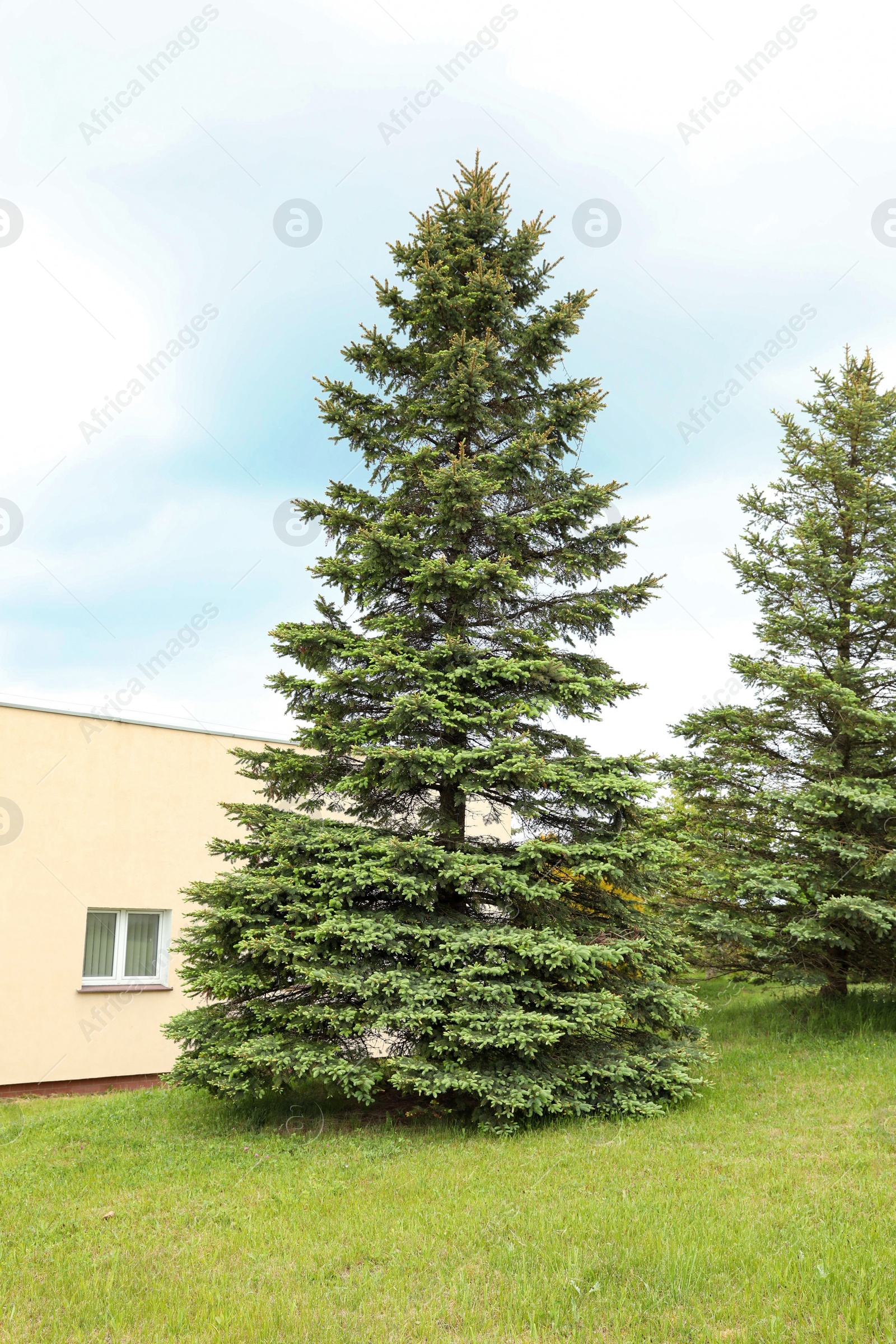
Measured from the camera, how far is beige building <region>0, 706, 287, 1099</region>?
42.1 ft

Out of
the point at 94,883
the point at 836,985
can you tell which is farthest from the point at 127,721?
the point at 836,985

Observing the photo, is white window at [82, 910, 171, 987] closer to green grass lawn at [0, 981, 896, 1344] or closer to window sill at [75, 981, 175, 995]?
window sill at [75, 981, 175, 995]

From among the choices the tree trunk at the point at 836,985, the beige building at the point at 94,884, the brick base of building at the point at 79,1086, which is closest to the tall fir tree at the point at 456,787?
the tree trunk at the point at 836,985

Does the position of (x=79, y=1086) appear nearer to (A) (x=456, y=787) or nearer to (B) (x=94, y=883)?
(B) (x=94, y=883)

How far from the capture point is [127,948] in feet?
46.0

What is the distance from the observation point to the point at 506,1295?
4465 millimetres

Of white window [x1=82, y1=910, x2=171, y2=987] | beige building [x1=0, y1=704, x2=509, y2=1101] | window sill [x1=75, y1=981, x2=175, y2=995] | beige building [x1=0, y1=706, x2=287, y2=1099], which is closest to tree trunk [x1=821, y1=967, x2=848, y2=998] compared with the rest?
beige building [x1=0, y1=704, x2=509, y2=1101]

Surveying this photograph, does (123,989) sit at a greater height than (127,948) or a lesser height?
lesser

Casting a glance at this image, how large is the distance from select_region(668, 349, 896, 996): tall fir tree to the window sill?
26.3 ft

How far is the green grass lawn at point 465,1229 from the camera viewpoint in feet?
14.0

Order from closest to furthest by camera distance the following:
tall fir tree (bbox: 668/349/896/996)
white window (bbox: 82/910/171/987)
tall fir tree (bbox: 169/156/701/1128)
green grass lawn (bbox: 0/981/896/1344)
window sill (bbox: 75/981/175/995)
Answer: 1. green grass lawn (bbox: 0/981/896/1344)
2. tall fir tree (bbox: 169/156/701/1128)
3. tall fir tree (bbox: 668/349/896/996)
4. window sill (bbox: 75/981/175/995)
5. white window (bbox: 82/910/171/987)

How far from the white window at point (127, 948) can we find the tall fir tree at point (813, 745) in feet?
26.7

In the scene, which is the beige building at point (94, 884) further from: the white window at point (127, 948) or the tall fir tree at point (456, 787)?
the tall fir tree at point (456, 787)

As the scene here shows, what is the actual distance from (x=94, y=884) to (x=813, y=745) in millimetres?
10693
